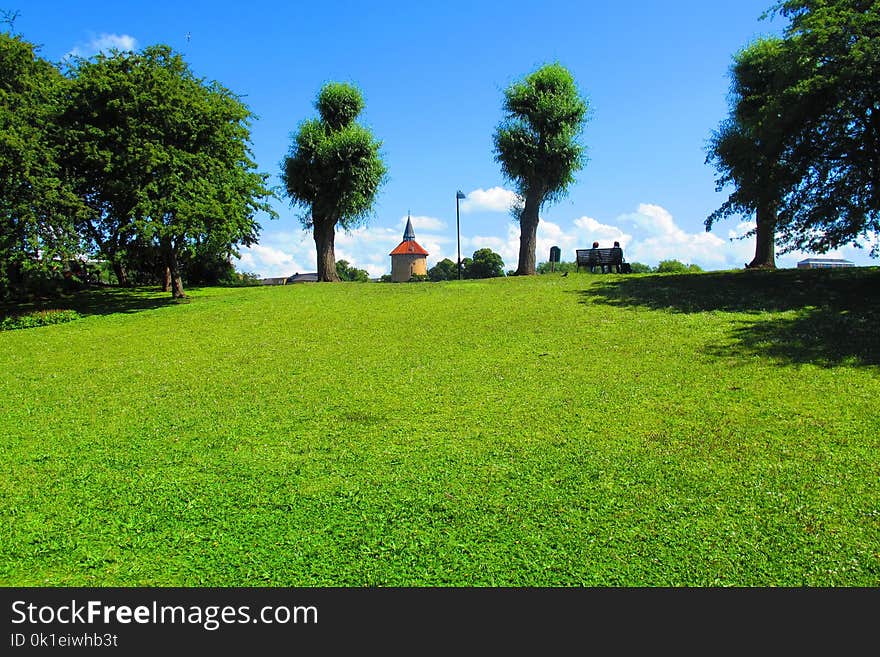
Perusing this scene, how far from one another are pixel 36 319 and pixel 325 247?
15.4m

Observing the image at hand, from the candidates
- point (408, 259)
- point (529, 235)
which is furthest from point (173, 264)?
point (408, 259)

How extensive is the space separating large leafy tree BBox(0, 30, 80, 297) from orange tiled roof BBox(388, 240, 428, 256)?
197ft

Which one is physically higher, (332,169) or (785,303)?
(332,169)

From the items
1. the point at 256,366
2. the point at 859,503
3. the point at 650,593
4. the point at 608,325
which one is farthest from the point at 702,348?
the point at 256,366

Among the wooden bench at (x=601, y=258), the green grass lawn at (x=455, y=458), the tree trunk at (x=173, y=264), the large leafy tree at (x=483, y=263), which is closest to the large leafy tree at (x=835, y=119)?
the green grass lawn at (x=455, y=458)

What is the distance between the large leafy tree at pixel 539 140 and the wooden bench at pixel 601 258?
2583 mm

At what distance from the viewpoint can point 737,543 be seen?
4.80m

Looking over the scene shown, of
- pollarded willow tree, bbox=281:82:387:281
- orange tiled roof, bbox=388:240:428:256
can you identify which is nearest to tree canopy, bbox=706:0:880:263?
pollarded willow tree, bbox=281:82:387:281

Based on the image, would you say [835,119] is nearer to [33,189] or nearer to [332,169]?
[332,169]

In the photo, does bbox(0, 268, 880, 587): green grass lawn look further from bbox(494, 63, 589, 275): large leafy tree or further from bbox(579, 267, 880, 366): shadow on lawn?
bbox(494, 63, 589, 275): large leafy tree

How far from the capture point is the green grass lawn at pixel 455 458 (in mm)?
4621

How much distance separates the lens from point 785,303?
16.2m

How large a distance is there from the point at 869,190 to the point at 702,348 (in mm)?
11542

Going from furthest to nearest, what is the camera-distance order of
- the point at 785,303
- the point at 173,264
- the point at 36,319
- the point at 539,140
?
the point at 539,140 → the point at 173,264 → the point at 36,319 → the point at 785,303
